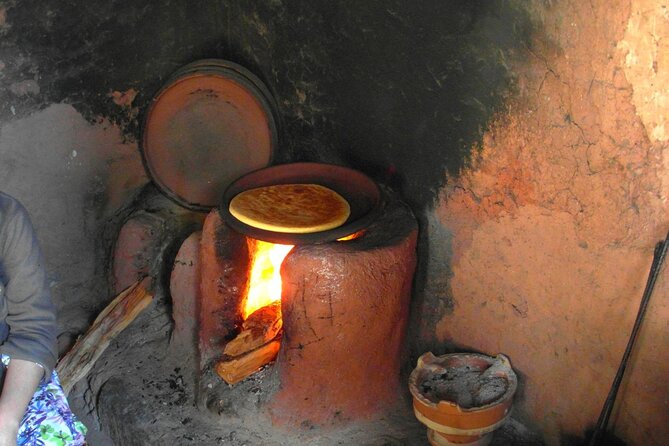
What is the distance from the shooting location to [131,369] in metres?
3.99

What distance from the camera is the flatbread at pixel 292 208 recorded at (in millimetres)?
3318

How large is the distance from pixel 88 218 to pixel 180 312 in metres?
0.84

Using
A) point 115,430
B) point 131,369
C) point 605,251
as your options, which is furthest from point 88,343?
point 605,251

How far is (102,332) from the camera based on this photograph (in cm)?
416

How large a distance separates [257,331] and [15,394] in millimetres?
1388

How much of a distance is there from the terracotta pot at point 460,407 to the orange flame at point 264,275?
3.12 feet

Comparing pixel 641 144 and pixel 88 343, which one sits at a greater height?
pixel 641 144

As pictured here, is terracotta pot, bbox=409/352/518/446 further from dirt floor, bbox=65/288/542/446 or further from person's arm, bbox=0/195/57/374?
person's arm, bbox=0/195/57/374

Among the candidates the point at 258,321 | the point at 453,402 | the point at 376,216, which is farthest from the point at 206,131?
the point at 453,402

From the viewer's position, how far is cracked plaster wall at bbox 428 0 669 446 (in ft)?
8.49

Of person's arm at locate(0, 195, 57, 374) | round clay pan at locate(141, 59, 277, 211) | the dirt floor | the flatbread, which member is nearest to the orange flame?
the flatbread

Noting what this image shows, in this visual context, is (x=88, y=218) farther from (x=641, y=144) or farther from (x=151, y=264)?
(x=641, y=144)

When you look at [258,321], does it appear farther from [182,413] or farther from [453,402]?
[453,402]

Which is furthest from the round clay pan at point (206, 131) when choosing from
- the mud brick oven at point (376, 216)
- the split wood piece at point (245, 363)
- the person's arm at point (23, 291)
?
the person's arm at point (23, 291)
